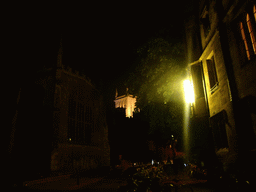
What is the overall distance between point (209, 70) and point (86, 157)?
47.2 feet

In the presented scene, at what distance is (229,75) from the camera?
7.96m

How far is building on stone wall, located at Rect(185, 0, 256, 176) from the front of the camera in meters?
7.03

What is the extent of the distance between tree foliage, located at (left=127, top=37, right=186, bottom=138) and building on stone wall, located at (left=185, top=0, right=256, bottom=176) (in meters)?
2.17

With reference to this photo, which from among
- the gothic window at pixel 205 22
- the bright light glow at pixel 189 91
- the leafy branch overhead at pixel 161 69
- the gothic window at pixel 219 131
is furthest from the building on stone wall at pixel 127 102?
the gothic window at pixel 219 131

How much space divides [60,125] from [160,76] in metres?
9.73

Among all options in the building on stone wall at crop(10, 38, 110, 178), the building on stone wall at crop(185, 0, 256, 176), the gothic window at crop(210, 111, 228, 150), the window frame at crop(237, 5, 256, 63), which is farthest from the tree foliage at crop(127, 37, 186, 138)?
the building on stone wall at crop(10, 38, 110, 178)

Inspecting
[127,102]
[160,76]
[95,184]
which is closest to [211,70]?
[160,76]

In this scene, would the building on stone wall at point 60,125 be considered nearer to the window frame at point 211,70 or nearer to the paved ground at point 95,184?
the paved ground at point 95,184

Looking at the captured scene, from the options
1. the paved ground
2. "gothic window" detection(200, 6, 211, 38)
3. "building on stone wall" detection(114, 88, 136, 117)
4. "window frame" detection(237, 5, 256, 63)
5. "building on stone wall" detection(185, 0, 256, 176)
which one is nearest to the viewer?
"window frame" detection(237, 5, 256, 63)

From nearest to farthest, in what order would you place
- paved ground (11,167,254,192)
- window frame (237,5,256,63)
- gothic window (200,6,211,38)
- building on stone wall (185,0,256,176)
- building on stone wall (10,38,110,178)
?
window frame (237,5,256,63)
building on stone wall (185,0,256,176)
paved ground (11,167,254,192)
gothic window (200,6,211,38)
building on stone wall (10,38,110,178)

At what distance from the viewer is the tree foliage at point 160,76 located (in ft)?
44.8

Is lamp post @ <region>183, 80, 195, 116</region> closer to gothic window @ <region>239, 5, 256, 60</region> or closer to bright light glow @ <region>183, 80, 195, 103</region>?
bright light glow @ <region>183, 80, 195, 103</region>

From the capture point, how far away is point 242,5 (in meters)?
7.24

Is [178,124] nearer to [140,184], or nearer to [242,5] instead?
[242,5]
